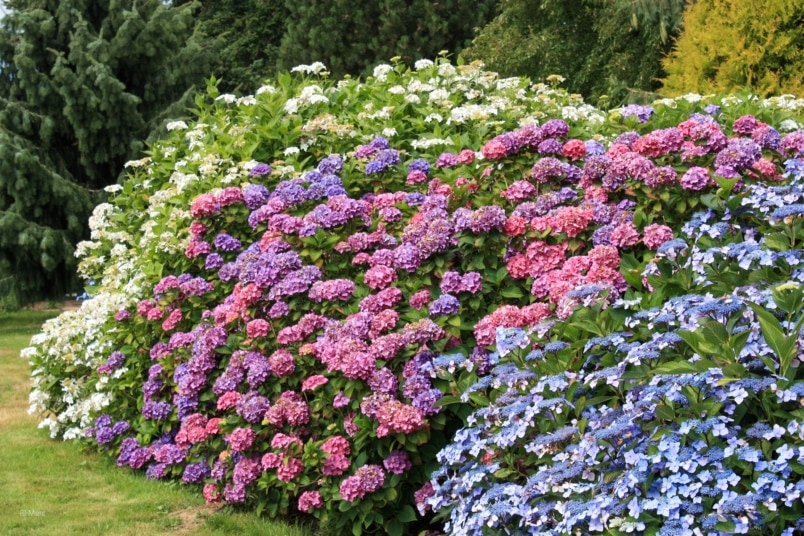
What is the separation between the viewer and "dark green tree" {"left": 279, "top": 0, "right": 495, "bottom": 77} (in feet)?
54.3

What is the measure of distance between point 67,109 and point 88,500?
27.2 ft

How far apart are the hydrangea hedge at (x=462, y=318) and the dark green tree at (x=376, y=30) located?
1055 cm

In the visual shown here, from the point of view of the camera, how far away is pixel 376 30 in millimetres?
17328

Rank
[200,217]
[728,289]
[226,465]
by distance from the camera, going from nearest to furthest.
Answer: [728,289] → [226,465] → [200,217]

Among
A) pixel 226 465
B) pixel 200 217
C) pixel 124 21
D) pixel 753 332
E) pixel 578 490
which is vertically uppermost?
pixel 124 21

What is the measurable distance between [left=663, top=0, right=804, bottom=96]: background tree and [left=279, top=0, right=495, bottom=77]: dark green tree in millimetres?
8977

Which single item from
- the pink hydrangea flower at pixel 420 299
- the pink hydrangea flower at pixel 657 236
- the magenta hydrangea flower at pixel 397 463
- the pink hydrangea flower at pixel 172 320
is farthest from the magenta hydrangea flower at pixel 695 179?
the pink hydrangea flower at pixel 172 320

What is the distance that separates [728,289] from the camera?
323cm

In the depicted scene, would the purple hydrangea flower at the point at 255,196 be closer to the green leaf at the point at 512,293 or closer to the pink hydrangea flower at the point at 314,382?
the pink hydrangea flower at the point at 314,382

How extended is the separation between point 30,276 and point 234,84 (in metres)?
7.61

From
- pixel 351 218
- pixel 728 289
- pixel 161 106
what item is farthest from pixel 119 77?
pixel 728 289

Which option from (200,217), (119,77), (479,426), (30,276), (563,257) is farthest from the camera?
(119,77)

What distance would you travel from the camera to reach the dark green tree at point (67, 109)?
11.9 meters

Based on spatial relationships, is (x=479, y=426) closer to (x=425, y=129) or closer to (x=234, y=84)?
(x=425, y=129)
